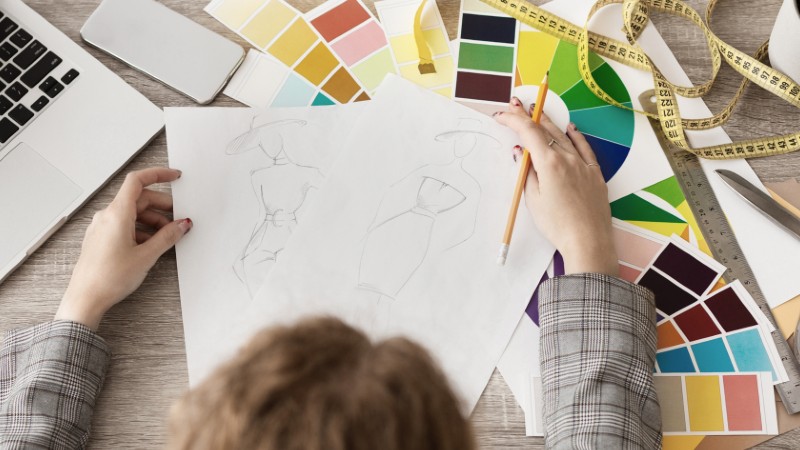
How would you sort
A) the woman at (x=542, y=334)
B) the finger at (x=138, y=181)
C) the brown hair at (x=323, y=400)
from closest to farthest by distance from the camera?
the brown hair at (x=323, y=400) < the woman at (x=542, y=334) < the finger at (x=138, y=181)

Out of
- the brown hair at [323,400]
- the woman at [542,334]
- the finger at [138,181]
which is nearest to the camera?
the brown hair at [323,400]

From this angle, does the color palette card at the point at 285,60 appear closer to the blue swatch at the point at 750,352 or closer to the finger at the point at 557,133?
the finger at the point at 557,133

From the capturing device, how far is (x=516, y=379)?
98cm

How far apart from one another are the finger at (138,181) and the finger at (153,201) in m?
0.01

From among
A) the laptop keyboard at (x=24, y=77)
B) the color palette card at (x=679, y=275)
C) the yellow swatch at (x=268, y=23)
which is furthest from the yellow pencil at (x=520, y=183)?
the laptop keyboard at (x=24, y=77)

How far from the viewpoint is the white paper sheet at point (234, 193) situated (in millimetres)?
997

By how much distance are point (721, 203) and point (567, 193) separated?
247mm

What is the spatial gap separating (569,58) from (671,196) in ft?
0.91

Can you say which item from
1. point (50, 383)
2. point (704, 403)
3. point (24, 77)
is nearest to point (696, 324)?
point (704, 403)

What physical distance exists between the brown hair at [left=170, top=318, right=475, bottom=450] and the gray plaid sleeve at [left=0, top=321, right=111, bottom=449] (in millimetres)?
327

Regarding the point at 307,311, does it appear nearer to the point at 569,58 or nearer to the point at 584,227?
the point at 584,227

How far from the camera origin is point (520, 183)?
1.05 meters

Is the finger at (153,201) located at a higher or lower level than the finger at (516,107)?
lower

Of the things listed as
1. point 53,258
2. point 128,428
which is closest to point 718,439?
point 128,428
